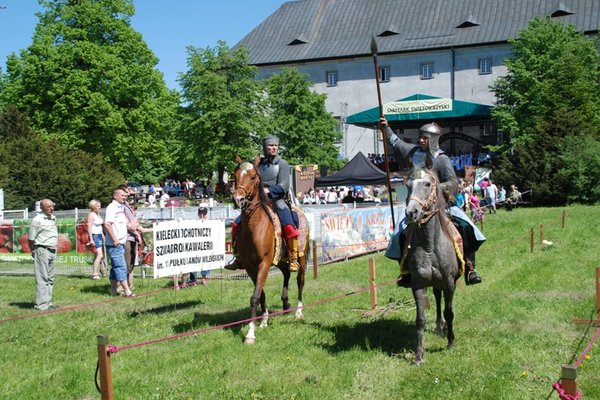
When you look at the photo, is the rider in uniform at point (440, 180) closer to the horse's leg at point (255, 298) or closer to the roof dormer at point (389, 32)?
the horse's leg at point (255, 298)

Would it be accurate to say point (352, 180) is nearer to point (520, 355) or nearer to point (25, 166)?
point (25, 166)

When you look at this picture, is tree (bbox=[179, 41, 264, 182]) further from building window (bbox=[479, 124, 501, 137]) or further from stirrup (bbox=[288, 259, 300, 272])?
stirrup (bbox=[288, 259, 300, 272])

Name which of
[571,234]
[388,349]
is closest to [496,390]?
[388,349]

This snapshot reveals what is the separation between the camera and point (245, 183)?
9.64 m

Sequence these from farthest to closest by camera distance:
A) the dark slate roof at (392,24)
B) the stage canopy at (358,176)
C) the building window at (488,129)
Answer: the dark slate roof at (392,24), the building window at (488,129), the stage canopy at (358,176)


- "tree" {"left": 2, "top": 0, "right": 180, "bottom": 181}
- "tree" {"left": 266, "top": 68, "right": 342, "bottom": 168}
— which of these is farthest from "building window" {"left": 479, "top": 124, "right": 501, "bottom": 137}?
"tree" {"left": 2, "top": 0, "right": 180, "bottom": 181}

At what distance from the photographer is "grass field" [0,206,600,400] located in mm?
7266

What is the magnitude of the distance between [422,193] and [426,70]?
199 ft

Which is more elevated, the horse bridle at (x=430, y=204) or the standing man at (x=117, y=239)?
the horse bridle at (x=430, y=204)

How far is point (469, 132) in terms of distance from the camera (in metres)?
63.9

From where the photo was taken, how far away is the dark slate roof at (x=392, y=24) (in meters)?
62.0

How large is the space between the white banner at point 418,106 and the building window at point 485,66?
12214mm

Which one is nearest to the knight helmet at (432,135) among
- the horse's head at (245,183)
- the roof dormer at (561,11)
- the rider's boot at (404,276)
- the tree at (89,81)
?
the rider's boot at (404,276)

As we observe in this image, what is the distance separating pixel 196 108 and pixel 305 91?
11.8 metres
